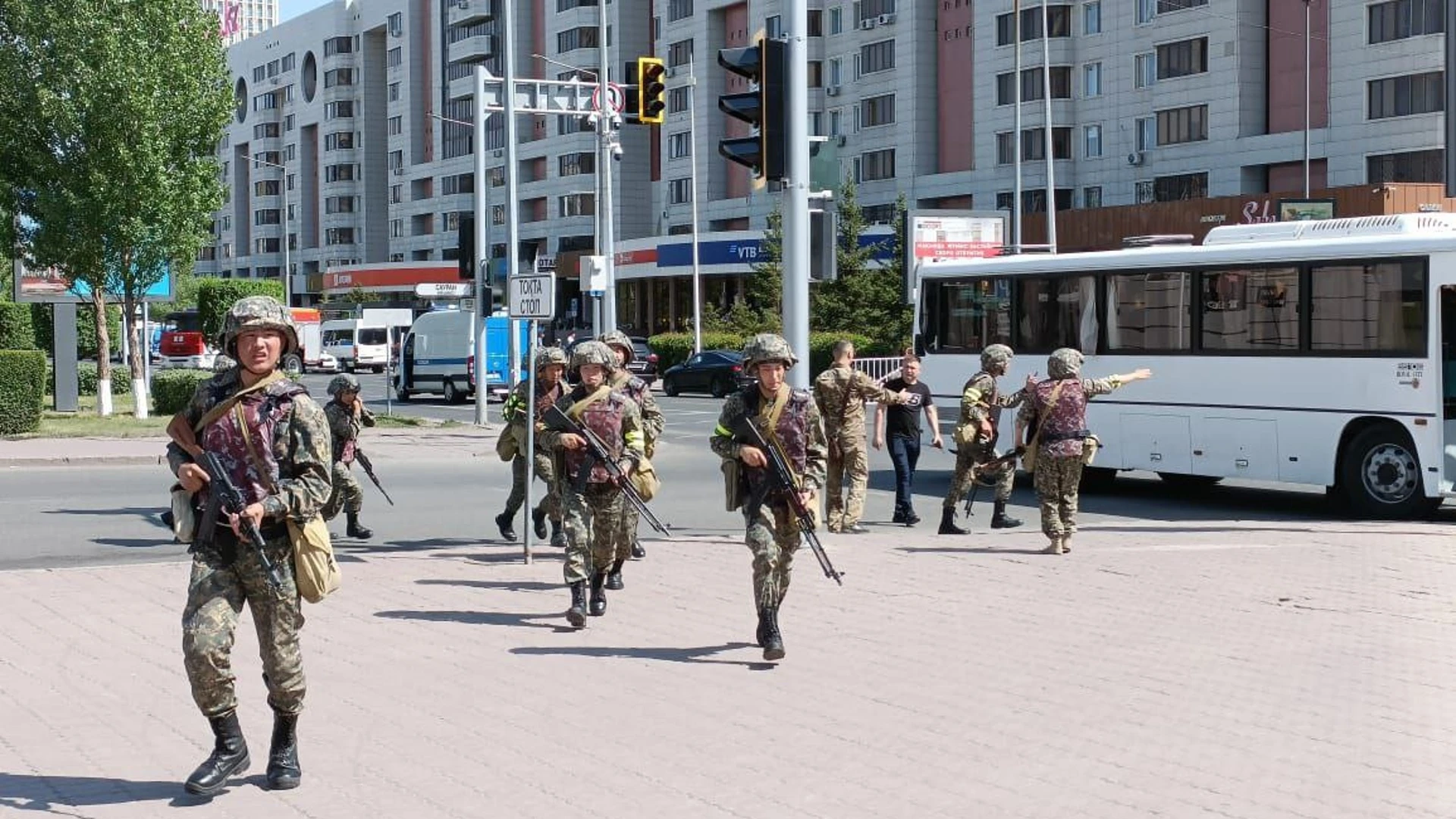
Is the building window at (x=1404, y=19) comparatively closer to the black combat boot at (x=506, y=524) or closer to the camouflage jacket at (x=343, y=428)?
the black combat boot at (x=506, y=524)

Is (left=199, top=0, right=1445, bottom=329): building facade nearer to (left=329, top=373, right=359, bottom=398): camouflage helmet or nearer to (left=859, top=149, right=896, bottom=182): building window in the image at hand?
(left=859, top=149, right=896, bottom=182): building window

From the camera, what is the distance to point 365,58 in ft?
364

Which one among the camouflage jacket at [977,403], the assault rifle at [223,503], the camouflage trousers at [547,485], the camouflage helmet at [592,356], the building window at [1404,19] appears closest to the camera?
the assault rifle at [223,503]

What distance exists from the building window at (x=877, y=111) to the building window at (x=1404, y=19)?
21.0 metres

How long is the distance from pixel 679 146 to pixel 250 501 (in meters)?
73.5

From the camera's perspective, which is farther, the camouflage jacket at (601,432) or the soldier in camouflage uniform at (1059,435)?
the soldier in camouflage uniform at (1059,435)

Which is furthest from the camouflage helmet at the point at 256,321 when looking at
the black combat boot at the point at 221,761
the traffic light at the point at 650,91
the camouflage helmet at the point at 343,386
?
the traffic light at the point at 650,91

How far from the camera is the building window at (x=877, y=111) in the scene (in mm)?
67188

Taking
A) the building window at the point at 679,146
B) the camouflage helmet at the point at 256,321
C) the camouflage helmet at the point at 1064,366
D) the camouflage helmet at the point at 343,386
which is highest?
the building window at the point at 679,146

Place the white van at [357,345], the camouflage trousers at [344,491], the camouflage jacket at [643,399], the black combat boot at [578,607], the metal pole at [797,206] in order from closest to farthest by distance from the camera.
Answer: the black combat boot at [578,607] → the camouflage jacket at [643,399] → the metal pole at [797,206] → the camouflage trousers at [344,491] → the white van at [357,345]

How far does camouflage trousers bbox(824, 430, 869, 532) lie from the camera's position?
14945 mm

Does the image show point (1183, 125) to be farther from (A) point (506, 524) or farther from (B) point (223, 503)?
(B) point (223, 503)

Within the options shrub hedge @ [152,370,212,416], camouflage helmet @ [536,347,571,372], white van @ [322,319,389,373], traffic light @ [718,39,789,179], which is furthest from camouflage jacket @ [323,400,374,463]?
white van @ [322,319,389,373]

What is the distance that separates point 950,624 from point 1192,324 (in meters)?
9.38
